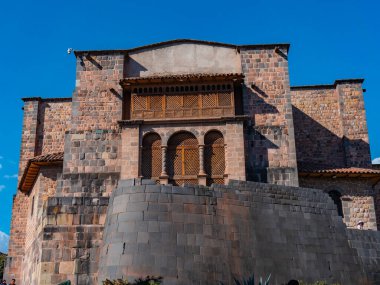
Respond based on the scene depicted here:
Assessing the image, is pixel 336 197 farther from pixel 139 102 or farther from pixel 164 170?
pixel 139 102

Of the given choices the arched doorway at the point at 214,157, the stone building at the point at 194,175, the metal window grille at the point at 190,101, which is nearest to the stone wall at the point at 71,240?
the stone building at the point at 194,175

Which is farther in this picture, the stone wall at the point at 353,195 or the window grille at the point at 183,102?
the stone wall at the point at 353,195

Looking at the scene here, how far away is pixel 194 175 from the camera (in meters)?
22.3

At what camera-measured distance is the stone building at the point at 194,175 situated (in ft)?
49.7

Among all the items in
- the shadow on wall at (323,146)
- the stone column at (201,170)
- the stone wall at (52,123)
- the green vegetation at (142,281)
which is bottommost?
the green vegetation at (142,281)

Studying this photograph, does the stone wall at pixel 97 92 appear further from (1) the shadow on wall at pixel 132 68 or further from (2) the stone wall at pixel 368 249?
(2) the stone wall at pixel 368 249

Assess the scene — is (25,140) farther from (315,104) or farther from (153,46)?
(315,104)

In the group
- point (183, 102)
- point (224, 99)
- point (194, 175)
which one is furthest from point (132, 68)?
point (194, 175)

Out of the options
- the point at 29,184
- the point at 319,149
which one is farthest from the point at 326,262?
the point at 29,184

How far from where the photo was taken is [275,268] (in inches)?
621

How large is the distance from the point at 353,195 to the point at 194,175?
25.3ft

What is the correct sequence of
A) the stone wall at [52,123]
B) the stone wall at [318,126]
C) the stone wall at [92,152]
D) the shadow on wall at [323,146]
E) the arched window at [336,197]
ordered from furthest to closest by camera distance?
the stone wall at [52,123], the stone wall at [318,126], the shadow on wall at [323,146], the arched window at [336,197], the stone wall at [92,152]

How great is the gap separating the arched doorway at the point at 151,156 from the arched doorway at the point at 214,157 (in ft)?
7.04

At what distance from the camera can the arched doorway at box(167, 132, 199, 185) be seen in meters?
22.3
